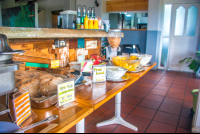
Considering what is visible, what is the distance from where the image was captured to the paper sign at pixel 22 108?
0.71 metres

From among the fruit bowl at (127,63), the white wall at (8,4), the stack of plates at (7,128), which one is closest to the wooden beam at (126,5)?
the white wall at (8,4)

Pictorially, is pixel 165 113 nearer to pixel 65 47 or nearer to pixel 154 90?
pixel 154 90

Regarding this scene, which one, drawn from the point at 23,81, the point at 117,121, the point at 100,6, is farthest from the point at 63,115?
the point at 100,6

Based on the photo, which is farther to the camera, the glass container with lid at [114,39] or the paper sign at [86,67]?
the glass container with lid at [114,39]

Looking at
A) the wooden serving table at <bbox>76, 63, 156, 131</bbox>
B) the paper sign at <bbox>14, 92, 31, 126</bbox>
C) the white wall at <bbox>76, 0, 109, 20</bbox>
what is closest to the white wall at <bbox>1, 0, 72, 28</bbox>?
the white wall at <bbox>76, 0, 109, 20</bbox>

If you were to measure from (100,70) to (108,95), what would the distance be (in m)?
0.33

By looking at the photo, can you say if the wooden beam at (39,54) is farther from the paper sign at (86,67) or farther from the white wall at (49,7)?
the white wall at (49,7)

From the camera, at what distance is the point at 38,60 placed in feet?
4.83

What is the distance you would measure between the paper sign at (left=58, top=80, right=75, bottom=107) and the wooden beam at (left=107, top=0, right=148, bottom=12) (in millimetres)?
5746

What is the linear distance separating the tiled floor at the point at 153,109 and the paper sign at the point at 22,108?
1.37 m

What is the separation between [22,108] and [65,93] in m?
0.22

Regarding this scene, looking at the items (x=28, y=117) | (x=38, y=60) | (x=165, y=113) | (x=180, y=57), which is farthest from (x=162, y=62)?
(x=28, y=117)

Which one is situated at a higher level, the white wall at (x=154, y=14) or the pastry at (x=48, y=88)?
the white wall at (x=154, y=14)

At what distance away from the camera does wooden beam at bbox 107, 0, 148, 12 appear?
19.5ft
